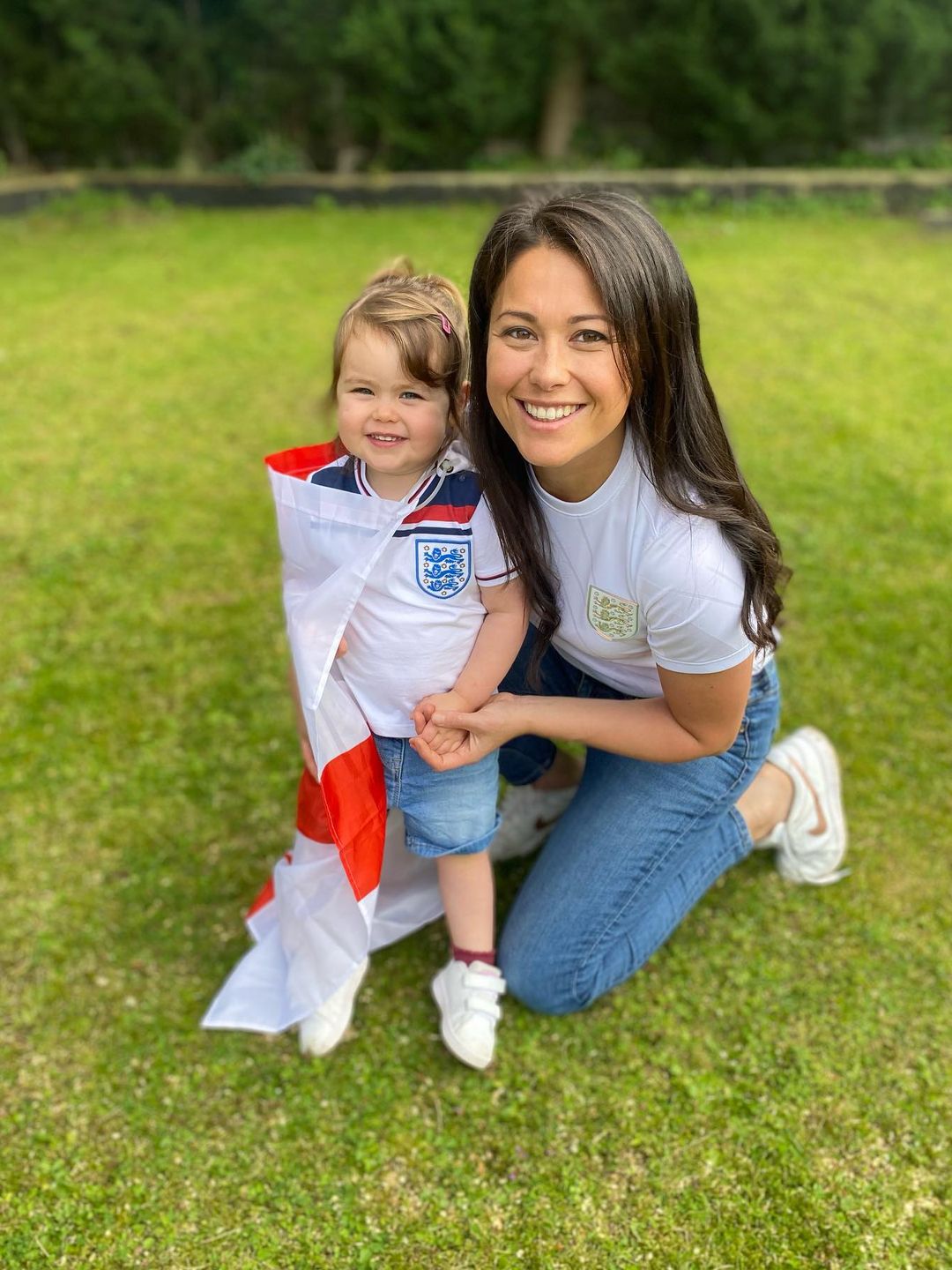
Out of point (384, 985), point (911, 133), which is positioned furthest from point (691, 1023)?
point (911, 133)

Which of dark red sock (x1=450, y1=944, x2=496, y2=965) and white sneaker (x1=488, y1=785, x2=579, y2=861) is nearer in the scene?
dark red sock (x1=450, y1=944, x2=496, y2=965)

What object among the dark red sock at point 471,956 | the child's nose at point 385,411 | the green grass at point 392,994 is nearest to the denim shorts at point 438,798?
the dark red sock at point 471,956

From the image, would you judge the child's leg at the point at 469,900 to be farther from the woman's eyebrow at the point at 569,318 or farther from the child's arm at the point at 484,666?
the woman's eyebrow at the point at 569,318

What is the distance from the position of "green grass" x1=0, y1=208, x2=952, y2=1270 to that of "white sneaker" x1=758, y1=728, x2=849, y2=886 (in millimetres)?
53

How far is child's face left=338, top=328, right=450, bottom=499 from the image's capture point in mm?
1690

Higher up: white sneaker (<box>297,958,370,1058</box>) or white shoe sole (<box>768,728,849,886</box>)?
white shoe sole (<box>768,728,849,886</box>)

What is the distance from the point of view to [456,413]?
1774 mm

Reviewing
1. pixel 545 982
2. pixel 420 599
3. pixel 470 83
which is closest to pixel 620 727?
pixel 420 599

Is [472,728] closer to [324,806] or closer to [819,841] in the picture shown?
[324,806]

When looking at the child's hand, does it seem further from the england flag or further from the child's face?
the child's face

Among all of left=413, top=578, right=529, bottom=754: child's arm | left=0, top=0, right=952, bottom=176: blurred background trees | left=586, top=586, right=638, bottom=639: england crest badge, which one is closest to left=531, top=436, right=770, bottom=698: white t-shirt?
left=586, top=586, right=638, bottom=639: england crest badge

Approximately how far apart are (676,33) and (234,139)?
4.09 metres

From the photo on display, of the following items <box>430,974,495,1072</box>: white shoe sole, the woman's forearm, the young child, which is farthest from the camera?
<box>430,974,495,1072</box>: white shoe sole

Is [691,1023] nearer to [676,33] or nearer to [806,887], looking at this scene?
[806,887]
